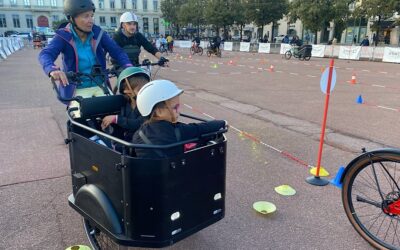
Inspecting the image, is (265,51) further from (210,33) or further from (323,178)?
(210,33)

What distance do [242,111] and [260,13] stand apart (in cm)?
3597

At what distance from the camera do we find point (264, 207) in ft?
11.1

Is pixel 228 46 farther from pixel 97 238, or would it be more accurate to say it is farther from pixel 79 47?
pixel 97 238

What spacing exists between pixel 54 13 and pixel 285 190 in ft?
311

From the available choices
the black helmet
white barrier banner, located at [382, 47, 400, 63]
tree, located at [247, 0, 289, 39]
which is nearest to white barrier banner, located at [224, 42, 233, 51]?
tree, located at [247, 0, 289, 39]

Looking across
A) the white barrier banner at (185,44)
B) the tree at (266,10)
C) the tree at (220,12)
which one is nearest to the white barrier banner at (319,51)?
the tree at (266,10)

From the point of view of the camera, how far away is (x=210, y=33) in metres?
73.9

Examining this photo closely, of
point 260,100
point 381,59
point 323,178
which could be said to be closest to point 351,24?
point 381,59

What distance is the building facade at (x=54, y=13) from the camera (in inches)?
3199

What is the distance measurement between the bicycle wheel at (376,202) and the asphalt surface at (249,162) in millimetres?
141

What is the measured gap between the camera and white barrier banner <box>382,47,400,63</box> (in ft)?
71.4

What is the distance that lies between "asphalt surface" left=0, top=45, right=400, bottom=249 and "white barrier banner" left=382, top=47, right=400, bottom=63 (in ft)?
45.0

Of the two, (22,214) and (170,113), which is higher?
(170,113)

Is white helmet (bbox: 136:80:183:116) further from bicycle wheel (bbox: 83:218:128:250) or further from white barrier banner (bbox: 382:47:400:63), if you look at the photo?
white barrier banner (bbox: 382:47:400:63)
